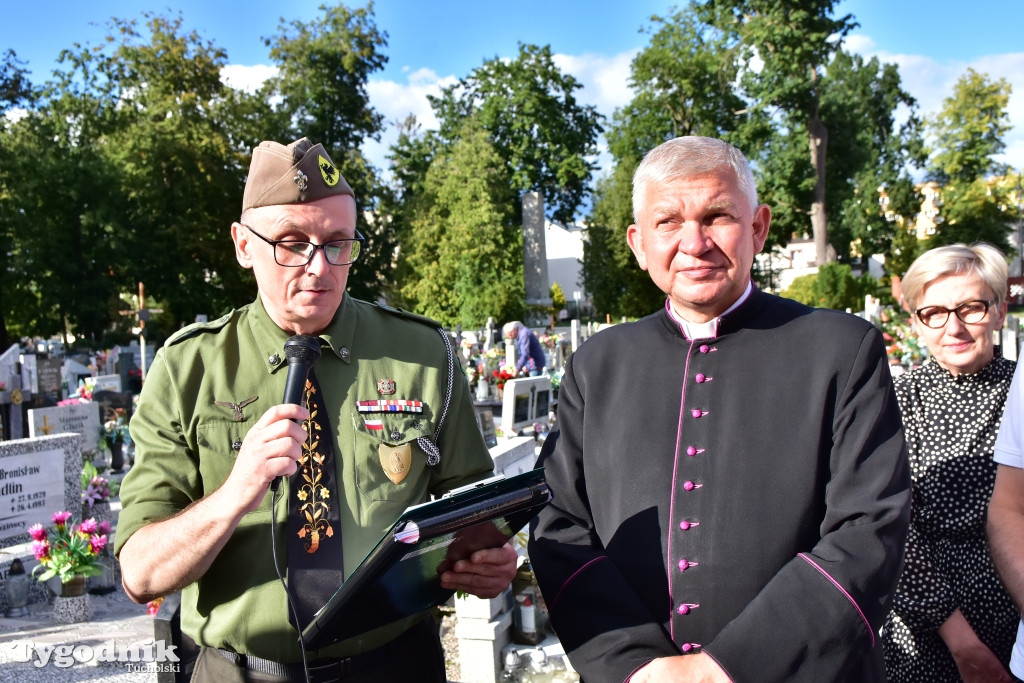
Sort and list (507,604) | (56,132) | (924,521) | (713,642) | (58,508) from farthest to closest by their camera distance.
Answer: (56,132), (58,508), (507,604), (924,521), (713,642)

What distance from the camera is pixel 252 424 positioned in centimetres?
234

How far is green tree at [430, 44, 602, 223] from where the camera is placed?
43.1 metres

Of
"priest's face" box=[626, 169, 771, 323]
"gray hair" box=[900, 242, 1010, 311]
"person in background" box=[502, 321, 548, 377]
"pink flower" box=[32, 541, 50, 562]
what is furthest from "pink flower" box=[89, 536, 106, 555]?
"person in background" box=[502, 321, 548, 377]

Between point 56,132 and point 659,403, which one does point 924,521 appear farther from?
point 56,132

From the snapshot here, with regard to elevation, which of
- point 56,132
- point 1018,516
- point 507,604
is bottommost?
point 507,604

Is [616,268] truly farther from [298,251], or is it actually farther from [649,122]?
[298,251]

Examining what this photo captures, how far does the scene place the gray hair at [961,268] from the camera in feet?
10.4

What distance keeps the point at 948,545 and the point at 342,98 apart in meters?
40.8

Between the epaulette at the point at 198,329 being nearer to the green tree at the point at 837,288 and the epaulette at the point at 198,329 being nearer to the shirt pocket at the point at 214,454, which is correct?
the shirt pocket at the point at 214,454

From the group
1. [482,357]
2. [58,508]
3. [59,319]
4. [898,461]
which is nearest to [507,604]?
[898,461]

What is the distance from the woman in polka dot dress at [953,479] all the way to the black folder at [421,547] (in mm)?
1647

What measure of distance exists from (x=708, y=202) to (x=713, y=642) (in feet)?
3.49

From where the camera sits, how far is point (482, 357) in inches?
698

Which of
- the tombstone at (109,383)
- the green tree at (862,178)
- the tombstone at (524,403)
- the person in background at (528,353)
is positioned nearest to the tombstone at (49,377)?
the tombstone at (109,383)
